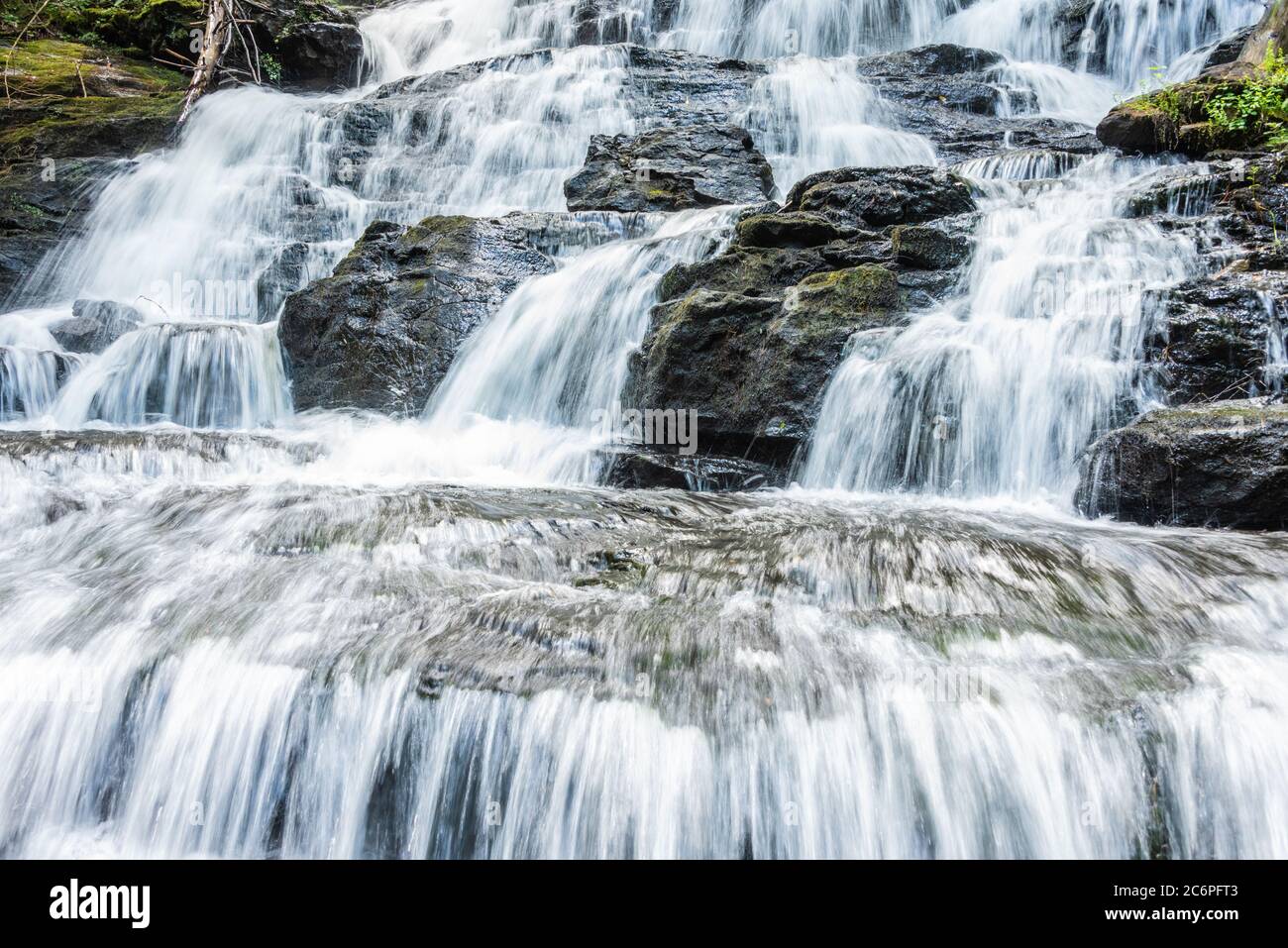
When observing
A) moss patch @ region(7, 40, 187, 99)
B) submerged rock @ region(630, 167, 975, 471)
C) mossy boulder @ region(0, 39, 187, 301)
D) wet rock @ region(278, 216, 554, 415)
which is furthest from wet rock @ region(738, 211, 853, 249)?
moss patch @ region(7, 40, 187, 99)

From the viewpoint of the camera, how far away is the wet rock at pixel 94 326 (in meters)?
9.31

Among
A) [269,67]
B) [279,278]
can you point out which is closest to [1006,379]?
[279,278]

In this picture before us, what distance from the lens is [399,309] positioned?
328 inches

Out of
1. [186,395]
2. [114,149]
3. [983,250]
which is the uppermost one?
[114,149]

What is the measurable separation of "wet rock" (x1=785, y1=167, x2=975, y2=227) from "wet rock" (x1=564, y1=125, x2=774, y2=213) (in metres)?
2.36

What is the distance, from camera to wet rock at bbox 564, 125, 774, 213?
1007 centimetres

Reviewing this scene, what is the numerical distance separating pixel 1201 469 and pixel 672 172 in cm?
739

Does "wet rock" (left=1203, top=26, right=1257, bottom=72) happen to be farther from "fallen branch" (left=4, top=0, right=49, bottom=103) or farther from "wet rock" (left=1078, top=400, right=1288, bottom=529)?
"fallen branch" (left=4, top=0, right=49, bottom=103)

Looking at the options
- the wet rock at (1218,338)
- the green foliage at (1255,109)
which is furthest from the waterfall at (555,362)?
the green foliage at (1255,109)

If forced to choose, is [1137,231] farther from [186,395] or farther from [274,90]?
[274,90]

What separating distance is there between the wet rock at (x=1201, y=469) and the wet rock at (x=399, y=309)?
18.6ft

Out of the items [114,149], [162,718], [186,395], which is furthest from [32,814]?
[114,149]
